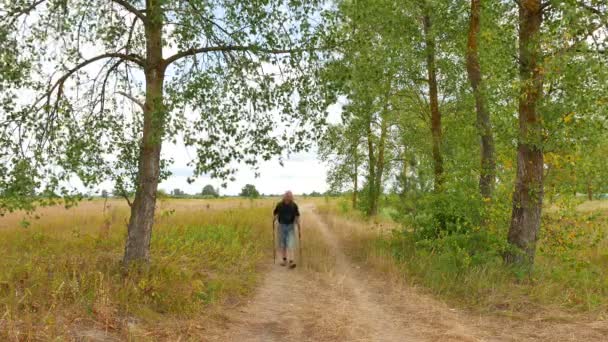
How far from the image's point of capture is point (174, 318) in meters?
7.10

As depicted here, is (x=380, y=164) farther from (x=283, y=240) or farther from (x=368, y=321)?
(x=368, y=321)

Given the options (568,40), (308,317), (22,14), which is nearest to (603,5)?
(568,40)

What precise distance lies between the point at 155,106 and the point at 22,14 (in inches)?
124

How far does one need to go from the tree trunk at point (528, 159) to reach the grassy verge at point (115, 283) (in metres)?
6.26

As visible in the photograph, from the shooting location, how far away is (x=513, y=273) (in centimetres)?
1042

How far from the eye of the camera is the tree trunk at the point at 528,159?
9.96 meters

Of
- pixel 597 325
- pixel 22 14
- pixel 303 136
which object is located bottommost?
pixel 597 325

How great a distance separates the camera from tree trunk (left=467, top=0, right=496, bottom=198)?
1176 centimetres

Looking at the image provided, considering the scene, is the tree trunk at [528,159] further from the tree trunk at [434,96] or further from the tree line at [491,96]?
the tree trunk at [434,96]

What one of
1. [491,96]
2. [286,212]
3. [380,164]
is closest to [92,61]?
[286,212]

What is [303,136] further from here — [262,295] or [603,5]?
[603,5]

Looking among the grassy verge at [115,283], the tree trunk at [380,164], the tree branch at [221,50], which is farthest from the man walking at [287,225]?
the tree trunk at [380,164]

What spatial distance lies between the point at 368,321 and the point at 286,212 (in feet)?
20.1

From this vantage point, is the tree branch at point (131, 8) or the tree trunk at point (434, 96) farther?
the tree trunk at point (434, 96)
